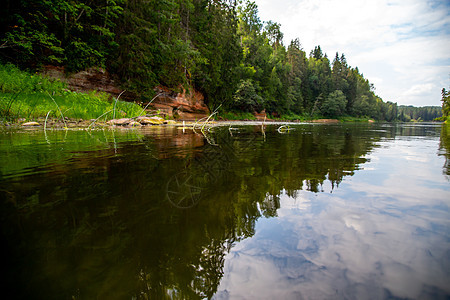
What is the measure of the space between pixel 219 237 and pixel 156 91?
69.0 ft

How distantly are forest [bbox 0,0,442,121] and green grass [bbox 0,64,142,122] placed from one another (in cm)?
155

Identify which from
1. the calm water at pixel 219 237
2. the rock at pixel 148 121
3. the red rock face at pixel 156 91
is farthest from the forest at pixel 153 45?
the calm water at pixel 219 237

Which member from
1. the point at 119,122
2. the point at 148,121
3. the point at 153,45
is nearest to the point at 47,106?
the point at 119,122

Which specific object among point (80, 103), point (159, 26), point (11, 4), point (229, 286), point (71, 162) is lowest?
point (229, 286)

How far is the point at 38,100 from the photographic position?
9.67 meters

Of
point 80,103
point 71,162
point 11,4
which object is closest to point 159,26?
point 11,4

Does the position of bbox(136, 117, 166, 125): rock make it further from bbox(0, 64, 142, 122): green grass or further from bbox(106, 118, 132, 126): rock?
bbox(106, 118, 132, 126): rock

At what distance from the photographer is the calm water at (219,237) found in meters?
0.90

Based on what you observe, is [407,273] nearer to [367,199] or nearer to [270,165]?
[367,199]

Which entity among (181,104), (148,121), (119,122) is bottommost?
(119,122)

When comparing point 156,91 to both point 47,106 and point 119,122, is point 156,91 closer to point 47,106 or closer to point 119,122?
point 119,122

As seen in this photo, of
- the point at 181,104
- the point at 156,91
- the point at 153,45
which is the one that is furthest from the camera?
the point at 181,104

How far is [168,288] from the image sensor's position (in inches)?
35.4

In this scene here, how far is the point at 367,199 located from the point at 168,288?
1.78m
